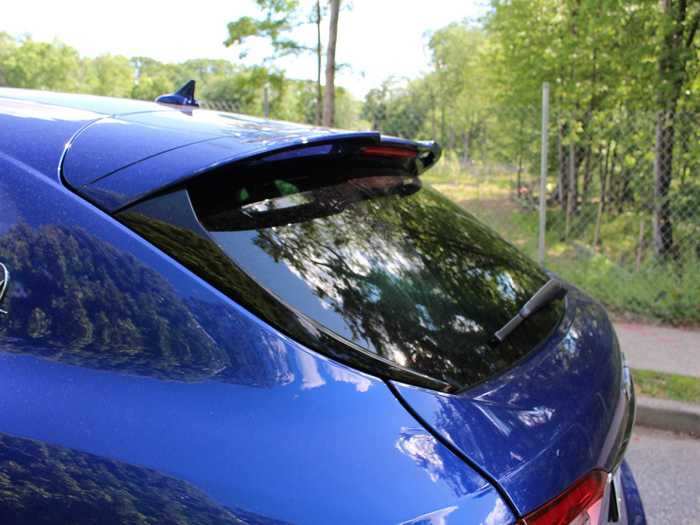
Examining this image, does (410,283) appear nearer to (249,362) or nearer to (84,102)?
(249,362)

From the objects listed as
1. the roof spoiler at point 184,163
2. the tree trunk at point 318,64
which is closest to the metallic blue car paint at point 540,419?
the roof spoiler at point 184,163

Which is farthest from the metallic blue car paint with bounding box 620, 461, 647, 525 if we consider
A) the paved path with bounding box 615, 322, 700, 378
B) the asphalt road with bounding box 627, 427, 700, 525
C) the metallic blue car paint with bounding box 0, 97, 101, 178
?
the paved path with bounding box 615, 322, 700, 378

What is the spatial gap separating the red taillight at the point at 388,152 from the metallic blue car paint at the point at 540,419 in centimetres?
73

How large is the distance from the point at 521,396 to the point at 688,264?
17.6 ft

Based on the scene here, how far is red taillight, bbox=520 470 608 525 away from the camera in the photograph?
1084mm

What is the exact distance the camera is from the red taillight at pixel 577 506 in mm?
1084

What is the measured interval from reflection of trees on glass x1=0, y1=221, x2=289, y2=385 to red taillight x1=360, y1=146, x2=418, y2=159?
0.77 meters

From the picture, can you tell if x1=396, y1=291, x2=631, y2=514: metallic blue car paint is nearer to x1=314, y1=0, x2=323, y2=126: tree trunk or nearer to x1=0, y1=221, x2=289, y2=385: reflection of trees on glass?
x1=0, y1=221, x2=289, y2=385: reflection of trees on glass

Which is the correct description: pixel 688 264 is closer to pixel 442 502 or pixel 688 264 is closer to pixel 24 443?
pixel 442 502

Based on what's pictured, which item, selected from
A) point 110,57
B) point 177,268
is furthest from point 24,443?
point 110,57

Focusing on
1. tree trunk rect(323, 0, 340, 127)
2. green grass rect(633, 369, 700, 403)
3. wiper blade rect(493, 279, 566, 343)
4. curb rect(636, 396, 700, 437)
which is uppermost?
tree trunk rect(323, 0, 340, 127)

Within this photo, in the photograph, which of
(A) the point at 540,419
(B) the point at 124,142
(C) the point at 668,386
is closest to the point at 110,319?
(B) the point at 124,142

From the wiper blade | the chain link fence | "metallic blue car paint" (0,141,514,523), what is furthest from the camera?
the chain link fence

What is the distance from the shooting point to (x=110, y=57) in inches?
2111
